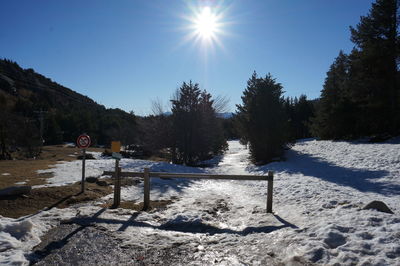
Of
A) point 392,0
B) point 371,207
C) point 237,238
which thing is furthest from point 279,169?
point 392,0

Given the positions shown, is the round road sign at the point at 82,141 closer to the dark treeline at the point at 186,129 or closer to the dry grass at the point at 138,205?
the dry grass at the point at 138,205

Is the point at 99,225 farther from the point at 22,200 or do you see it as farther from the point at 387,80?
the point at 387,80

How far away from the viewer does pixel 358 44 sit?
22.6 metres

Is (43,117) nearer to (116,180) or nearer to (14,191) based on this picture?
(14,191)

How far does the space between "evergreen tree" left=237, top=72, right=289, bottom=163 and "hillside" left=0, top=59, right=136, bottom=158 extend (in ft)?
72.8

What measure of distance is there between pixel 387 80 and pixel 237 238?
876 inches

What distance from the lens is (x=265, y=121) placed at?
66.0ft

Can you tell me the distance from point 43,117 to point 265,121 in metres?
53.6

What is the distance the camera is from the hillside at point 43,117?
78.5 feet

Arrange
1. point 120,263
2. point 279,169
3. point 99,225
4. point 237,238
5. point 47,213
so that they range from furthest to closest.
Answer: point 279,169, point 47,213, point 99,225, point 237,238, point 120,263

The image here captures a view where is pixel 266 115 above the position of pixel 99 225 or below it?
above

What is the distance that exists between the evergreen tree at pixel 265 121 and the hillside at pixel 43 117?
2220 cm

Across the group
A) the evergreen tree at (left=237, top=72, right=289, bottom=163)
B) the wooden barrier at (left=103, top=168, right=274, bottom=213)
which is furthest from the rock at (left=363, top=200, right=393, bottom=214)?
the evergreen tree at (left=237, top=72, right=289, bottom=163)

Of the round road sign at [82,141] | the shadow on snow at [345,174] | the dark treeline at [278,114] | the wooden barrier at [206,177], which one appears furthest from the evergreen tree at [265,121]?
the round road sign at [82,141]
